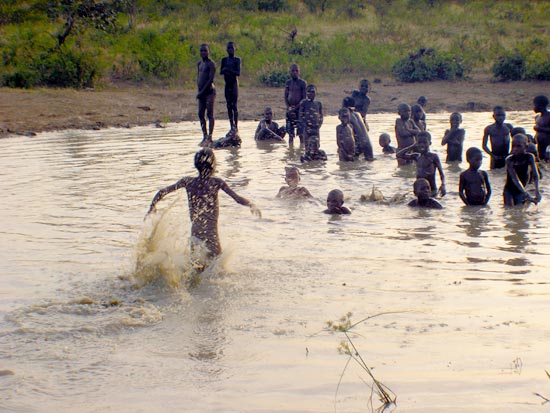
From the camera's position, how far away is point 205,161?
658 cm

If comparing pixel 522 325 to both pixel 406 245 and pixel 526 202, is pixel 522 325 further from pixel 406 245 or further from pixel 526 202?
pixel 526 202

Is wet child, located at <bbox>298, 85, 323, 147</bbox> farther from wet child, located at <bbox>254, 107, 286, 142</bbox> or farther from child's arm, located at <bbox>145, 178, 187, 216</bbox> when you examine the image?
child's arm, located at <bbox>145, 178, 187, 216</bbox>

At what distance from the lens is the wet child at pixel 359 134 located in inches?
496

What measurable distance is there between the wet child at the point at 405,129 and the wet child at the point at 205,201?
5740 millimetres

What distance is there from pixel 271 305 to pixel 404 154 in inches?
263

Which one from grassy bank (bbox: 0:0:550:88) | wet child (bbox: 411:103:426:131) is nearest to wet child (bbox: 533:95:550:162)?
wet child (bbox: 411:103:426:131)

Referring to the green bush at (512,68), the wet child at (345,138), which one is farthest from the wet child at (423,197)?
the green bush at (512,68)

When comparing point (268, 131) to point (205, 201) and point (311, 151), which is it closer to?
point (311, 151)

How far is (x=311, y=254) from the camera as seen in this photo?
714cm

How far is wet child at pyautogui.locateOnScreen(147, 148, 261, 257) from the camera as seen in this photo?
21.6ft

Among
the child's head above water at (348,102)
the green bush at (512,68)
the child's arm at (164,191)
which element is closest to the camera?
the child's arm at (164,191)

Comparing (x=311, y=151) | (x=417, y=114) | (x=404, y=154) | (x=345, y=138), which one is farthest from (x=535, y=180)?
(x=311, y=151)

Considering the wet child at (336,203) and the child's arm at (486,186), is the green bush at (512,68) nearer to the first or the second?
the child's arm at (486,186)

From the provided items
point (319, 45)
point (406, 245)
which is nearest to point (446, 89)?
point (319, 45)
